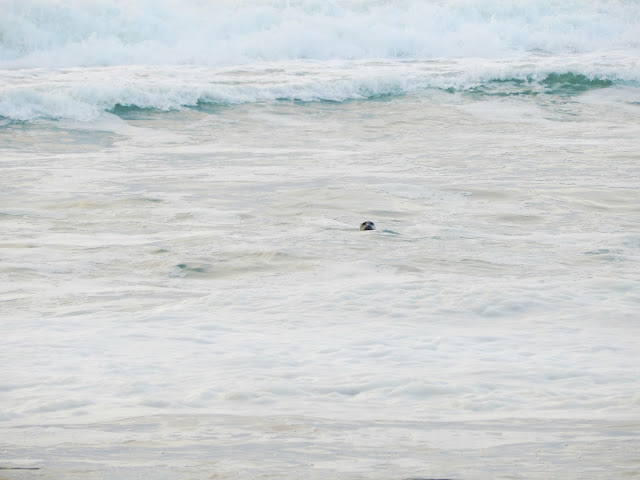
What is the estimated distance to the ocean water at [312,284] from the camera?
11.2 ft

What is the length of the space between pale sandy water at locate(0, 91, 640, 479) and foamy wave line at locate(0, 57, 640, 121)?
332cm

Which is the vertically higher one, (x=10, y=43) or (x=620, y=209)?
(x=10, y=43)

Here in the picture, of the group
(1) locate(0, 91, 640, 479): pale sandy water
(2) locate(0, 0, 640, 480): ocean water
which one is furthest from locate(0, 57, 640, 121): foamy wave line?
(1) locate(0, 91, 640, 479): pale sandy water

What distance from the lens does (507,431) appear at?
3506 mm

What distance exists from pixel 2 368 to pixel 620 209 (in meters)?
5.71

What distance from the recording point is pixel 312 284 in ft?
19.0

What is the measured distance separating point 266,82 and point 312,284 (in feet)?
39.2

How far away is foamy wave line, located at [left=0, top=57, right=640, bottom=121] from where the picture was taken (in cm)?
1424

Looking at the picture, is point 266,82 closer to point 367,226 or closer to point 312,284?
point 367,226

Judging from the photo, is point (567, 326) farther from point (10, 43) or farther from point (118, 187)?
point (10, 43)

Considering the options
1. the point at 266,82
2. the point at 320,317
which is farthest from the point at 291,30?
the point at 320,317

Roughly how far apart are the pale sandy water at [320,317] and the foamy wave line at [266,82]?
332 centimetres

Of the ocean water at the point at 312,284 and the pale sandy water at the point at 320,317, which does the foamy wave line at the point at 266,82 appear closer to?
the ocean water at the point at 312,284

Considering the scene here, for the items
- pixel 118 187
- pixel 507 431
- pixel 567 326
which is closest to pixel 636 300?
pixel 567 326
